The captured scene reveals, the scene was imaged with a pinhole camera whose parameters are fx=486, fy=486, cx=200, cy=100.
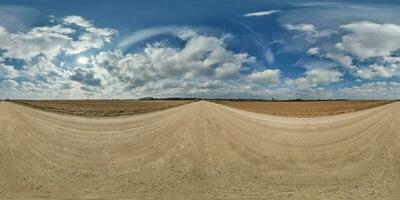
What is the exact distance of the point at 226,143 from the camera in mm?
17781

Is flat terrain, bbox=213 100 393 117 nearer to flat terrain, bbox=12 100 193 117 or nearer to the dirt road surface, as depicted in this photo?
flat terrain, bbox=12 100 193 117

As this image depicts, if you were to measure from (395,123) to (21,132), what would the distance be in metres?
18.0

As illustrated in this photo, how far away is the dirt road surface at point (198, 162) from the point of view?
37.1 feet

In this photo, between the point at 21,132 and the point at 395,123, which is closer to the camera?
the point at 21,132

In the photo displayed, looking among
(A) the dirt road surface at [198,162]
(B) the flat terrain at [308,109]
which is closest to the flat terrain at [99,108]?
(B) the flat terrain at [308,109]

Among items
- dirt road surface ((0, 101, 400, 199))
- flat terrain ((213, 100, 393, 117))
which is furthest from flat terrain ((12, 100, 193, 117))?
dirt road surface ((0, 101, 400, 199))

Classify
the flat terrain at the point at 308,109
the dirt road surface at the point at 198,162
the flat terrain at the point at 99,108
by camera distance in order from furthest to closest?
the flat terrain at the point at 308,109 < the flat terrain at the point at 99,108 < the dirt road surface at the point at 198,162

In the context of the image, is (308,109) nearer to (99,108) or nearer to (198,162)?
(99,108)

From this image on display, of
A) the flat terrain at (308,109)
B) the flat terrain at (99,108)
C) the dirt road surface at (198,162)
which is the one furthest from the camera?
the flat terrain at (308,109)

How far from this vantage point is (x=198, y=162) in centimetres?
1458

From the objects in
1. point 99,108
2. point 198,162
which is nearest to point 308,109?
point 99,108

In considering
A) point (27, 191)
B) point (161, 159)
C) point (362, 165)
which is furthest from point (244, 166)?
point (27, 191)

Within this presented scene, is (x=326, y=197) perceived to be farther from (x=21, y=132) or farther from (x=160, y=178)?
(x=21, y=132)

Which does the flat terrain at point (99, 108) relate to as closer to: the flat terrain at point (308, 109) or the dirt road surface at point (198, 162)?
the flat terrain at point (308, 109)
